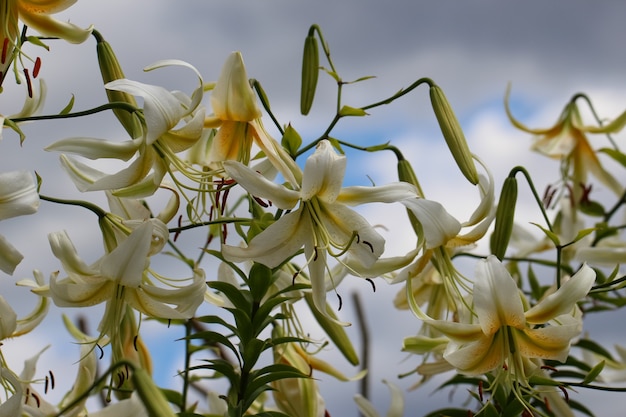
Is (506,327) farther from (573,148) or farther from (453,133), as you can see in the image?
(573,148)

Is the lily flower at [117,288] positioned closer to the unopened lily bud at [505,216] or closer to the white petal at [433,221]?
the white petal at [433,221]

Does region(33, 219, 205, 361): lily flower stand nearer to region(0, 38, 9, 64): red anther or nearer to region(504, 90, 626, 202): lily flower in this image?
region(0, 38, 9, 64): red anther

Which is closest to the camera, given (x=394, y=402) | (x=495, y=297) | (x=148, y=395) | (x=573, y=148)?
(x=148, y=395)

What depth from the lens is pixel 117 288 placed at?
115 cm

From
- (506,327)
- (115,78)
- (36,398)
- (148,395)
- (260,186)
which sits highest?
(115,78)

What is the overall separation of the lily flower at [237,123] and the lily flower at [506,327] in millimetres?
277

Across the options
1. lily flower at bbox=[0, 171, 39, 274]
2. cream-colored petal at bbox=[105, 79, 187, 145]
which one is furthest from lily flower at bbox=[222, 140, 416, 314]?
lily flower at bbox=[0, 171, 39, 274]

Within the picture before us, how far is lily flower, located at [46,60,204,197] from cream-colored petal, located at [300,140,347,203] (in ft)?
0.51

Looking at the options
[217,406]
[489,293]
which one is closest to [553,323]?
[489,293]

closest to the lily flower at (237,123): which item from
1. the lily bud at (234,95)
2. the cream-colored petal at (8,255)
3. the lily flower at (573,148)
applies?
the lily bud at (234,95)

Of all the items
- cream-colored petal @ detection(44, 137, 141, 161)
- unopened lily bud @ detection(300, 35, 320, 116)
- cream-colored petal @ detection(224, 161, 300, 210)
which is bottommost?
cream-colored petal @ detection(224, 161, 300, 210)

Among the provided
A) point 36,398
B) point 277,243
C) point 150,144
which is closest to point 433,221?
point 277,243

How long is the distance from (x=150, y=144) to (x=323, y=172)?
222 millimetres

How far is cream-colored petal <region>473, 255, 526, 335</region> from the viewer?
3.60 ft
